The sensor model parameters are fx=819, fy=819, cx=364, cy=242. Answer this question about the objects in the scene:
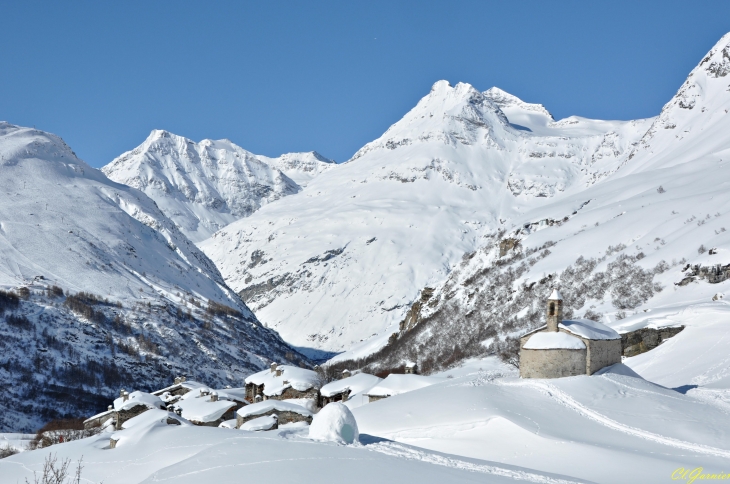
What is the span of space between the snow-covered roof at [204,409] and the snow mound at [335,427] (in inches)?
1289

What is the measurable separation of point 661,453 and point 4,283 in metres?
124

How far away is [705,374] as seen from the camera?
62.2 metres

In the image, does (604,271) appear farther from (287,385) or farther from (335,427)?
(335,427)

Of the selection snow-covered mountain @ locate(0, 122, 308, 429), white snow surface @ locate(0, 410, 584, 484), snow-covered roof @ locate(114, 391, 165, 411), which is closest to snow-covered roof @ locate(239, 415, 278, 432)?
white snow surface @ locate(0, 410, 584, 484)

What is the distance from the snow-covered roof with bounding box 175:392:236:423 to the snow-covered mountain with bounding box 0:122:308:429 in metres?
41.0

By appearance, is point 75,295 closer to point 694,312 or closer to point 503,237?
point 503,237

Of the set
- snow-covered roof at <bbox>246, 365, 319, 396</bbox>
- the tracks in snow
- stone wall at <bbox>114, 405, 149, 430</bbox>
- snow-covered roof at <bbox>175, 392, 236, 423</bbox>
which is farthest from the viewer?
snow-covered roof at <bbox>246, 365, 319, 396</bbox>

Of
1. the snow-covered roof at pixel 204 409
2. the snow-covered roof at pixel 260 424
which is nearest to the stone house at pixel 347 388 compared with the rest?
the snow-covered roof at pixel 204 409

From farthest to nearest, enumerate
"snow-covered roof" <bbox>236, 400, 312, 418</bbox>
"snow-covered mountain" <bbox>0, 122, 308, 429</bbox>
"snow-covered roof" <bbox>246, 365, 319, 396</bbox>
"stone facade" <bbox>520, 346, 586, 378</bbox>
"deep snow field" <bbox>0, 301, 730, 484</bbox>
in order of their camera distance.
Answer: "snow-covered mountain" <bbox>0, 122, 308, 429</bbox> → "snow-covered roof" <bbox>246, 365, 319, 396</bbox> → "snow-covered roof" <bbox>236, 400, 312, 418</bbox> → "stone facade" <bbox>520, 346, 586, 378</bbox> → "deep snow field" <bbox>0, 301, 730, 484</bbox>

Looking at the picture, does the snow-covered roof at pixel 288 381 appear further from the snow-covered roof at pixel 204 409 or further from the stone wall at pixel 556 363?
the stone wall at pixel 556 363

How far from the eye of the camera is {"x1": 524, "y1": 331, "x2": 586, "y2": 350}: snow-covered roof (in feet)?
183

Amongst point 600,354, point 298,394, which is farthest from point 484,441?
point 298,394

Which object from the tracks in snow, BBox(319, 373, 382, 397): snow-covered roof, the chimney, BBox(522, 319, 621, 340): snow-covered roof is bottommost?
the tracks in snow

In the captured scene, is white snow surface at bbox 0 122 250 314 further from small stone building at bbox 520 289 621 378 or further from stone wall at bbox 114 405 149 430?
small stone building at bbox 520 289 621 378
